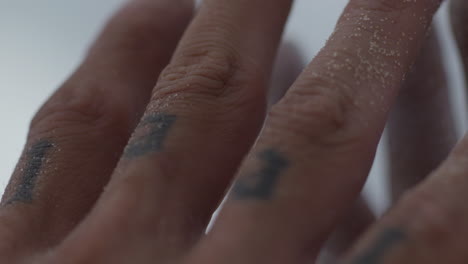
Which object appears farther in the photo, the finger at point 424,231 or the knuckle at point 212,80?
the knuckle at point 212,80

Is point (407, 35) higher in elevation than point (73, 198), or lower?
higher

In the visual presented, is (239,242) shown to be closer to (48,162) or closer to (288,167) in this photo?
(288,167)

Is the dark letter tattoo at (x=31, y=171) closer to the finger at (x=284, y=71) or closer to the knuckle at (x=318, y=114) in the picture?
the knuckle at (x=318, y=114)

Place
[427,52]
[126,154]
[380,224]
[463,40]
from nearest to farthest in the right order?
[380,224] → [126,154] → [463,40] → [427,52]

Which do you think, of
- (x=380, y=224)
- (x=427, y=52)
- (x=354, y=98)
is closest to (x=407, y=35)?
(x=354, y=98)

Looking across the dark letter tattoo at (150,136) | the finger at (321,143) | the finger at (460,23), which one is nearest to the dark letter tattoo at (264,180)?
the finger at (321,143)

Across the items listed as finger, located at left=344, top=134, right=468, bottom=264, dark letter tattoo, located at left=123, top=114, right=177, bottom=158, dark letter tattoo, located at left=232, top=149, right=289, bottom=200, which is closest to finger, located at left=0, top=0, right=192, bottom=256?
dark letter tattoo, located at left=123, top=114, right=177, bottom=158

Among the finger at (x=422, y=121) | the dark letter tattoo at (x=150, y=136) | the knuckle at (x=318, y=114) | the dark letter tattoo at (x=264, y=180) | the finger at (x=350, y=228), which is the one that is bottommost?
the finger at (x=350, y=228)
